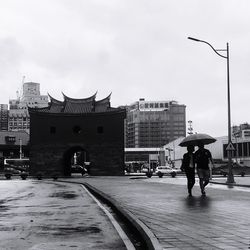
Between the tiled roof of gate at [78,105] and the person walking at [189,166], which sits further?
the tiled roof of gate at [78,105]

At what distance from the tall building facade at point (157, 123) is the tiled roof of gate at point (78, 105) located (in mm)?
99415

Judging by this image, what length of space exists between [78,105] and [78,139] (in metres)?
5.24

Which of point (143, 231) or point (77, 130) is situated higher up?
point (77, 130)

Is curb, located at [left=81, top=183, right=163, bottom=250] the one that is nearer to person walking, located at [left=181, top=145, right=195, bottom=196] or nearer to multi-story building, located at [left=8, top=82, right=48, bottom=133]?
person walking, located at [left=181, top=145, right=195, bottom=196]

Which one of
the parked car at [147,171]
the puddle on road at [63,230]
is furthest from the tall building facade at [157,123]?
the puddle on road at [63,230]

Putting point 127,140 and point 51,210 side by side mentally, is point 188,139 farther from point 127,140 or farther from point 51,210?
point 127,140

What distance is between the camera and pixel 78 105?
67125 millimetres

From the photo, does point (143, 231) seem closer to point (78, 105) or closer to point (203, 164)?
point (203, 164)

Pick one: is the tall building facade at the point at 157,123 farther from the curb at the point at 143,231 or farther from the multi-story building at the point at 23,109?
the curb at the point at 143,231

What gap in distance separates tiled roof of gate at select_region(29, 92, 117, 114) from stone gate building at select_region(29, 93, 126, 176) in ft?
4.23

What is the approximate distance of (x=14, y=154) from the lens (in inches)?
3930

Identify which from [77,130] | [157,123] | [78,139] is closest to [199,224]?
[78,139]

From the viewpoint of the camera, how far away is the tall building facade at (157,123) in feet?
549

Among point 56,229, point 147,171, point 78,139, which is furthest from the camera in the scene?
point 78,139
